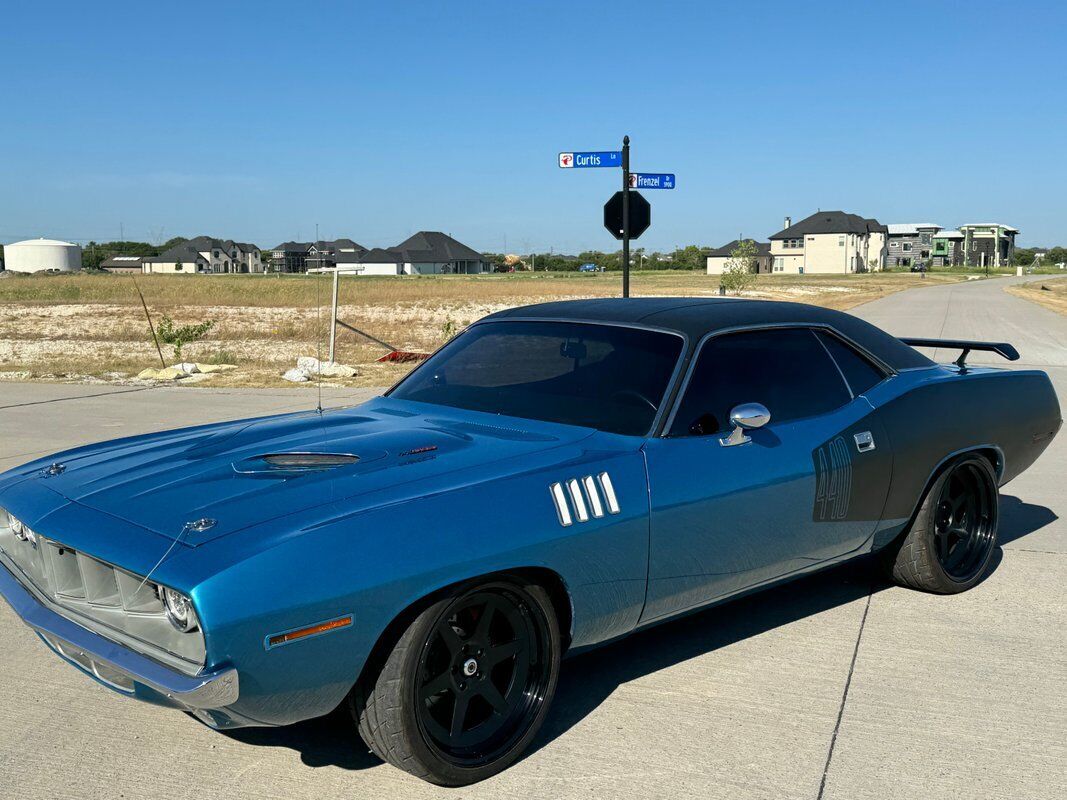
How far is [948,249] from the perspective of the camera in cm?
17325

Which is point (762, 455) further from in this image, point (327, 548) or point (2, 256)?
point (2, 256)

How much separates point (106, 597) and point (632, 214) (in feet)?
34.7

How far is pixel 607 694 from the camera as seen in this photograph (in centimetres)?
375

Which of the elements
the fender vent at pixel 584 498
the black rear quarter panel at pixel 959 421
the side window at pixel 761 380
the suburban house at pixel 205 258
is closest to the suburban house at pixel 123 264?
the suburban house at pixel 205 258

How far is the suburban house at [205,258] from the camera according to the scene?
134500mm

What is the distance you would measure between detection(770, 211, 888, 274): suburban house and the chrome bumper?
12076 cm

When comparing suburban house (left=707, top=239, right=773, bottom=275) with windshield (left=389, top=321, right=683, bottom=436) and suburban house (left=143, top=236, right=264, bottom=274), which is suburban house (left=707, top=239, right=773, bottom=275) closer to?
suburban house (left=143, top=236, right=264, bottom=274)

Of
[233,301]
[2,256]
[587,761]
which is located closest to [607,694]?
[587,761]

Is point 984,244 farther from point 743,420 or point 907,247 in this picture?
point 743,420

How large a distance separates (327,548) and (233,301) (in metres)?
38.8

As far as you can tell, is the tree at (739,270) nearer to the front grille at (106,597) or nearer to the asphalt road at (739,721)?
the asphalt road at (739,721)

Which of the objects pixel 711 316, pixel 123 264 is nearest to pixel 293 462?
pixel 711 316

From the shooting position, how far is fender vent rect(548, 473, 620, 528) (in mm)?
3223

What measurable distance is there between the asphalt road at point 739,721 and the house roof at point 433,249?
5550 inches
